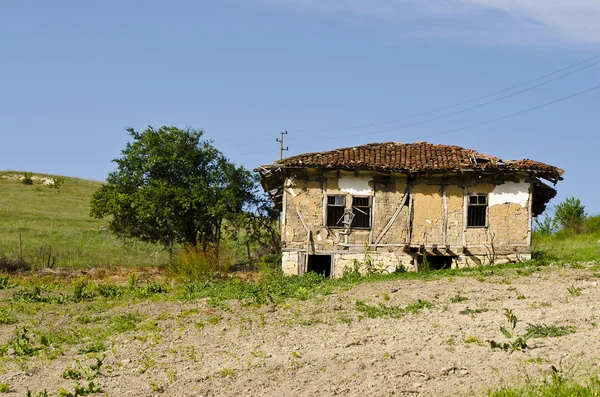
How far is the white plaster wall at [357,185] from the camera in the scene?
85.7ft

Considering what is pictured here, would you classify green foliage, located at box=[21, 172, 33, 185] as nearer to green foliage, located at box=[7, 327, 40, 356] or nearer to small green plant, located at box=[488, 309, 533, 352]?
green foliage, located at box=[7, 327, 40, 356]

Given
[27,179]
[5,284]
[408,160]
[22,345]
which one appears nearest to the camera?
[22,345]

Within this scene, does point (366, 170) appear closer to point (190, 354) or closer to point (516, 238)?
point (516, 238)

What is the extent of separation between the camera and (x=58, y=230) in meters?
48.4

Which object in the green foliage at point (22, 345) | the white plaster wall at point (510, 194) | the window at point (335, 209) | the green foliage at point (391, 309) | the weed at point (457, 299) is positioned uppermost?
the white plaster wall at point (510, 194)

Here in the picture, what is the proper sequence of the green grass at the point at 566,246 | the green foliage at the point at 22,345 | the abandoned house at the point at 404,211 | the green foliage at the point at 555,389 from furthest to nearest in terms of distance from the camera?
1. the green grass at the point at 566,246
2. the abandoned house at the point at 404,211
3. the green foliage at the point at 22,345
4. the green foliage at the point at 555,389

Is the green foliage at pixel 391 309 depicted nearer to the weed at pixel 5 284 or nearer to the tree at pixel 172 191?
the weed at pixel 5 284

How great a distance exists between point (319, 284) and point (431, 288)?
12.0 feet

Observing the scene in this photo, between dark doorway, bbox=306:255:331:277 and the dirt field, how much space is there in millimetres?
8552

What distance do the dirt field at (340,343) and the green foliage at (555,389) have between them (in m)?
0.39

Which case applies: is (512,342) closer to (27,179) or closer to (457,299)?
(457,299)

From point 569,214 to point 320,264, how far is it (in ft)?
64.2

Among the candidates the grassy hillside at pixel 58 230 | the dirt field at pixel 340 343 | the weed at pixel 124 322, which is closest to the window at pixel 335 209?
the dirt field at pixel 340 343

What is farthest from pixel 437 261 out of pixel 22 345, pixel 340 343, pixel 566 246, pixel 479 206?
pixel 22 345
